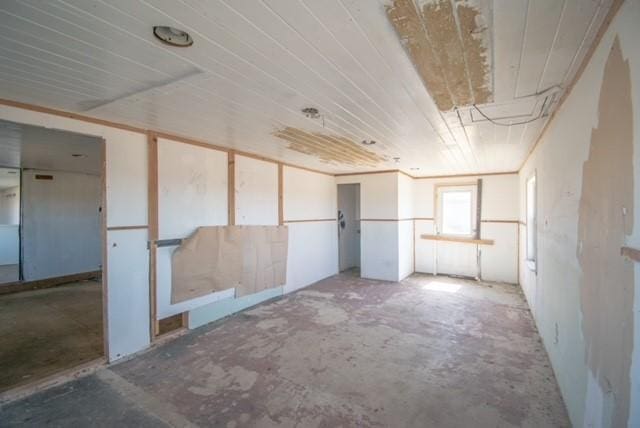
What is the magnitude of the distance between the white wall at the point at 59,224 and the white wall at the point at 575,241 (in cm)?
797

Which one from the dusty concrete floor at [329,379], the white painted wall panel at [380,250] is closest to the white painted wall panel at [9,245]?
the dusty concrete floor at [329,379]

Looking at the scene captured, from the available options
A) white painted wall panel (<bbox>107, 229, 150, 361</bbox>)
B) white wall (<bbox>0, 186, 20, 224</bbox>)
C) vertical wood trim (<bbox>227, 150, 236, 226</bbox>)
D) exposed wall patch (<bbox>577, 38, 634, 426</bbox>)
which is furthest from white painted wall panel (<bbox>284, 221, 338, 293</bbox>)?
white wall (<bbox>0, 186, 20, 224</bbox>)

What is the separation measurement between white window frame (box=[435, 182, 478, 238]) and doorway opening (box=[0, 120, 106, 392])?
6213mm

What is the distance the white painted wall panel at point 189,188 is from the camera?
3.21m

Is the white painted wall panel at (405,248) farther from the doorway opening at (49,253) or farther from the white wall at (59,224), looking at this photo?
the white wall at (59,224)

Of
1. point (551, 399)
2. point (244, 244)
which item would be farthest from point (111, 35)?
point (551, 399)

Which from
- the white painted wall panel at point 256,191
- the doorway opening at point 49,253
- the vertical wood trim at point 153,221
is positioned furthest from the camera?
the white painted wall panel at point 256,191

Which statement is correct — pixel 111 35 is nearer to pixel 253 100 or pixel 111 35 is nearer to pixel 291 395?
pixel 253 100

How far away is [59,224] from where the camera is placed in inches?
234

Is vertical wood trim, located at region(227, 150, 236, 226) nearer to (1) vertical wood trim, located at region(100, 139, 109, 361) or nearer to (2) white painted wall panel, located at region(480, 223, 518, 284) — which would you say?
(1) vertical wood trim, located at region(100, 139, 109, 361)

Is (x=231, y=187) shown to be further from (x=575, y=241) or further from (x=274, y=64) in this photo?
(x=575, y=241)

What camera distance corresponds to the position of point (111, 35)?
1386 mm

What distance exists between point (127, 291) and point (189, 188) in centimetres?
129

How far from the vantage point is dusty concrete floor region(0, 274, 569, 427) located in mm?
2020
